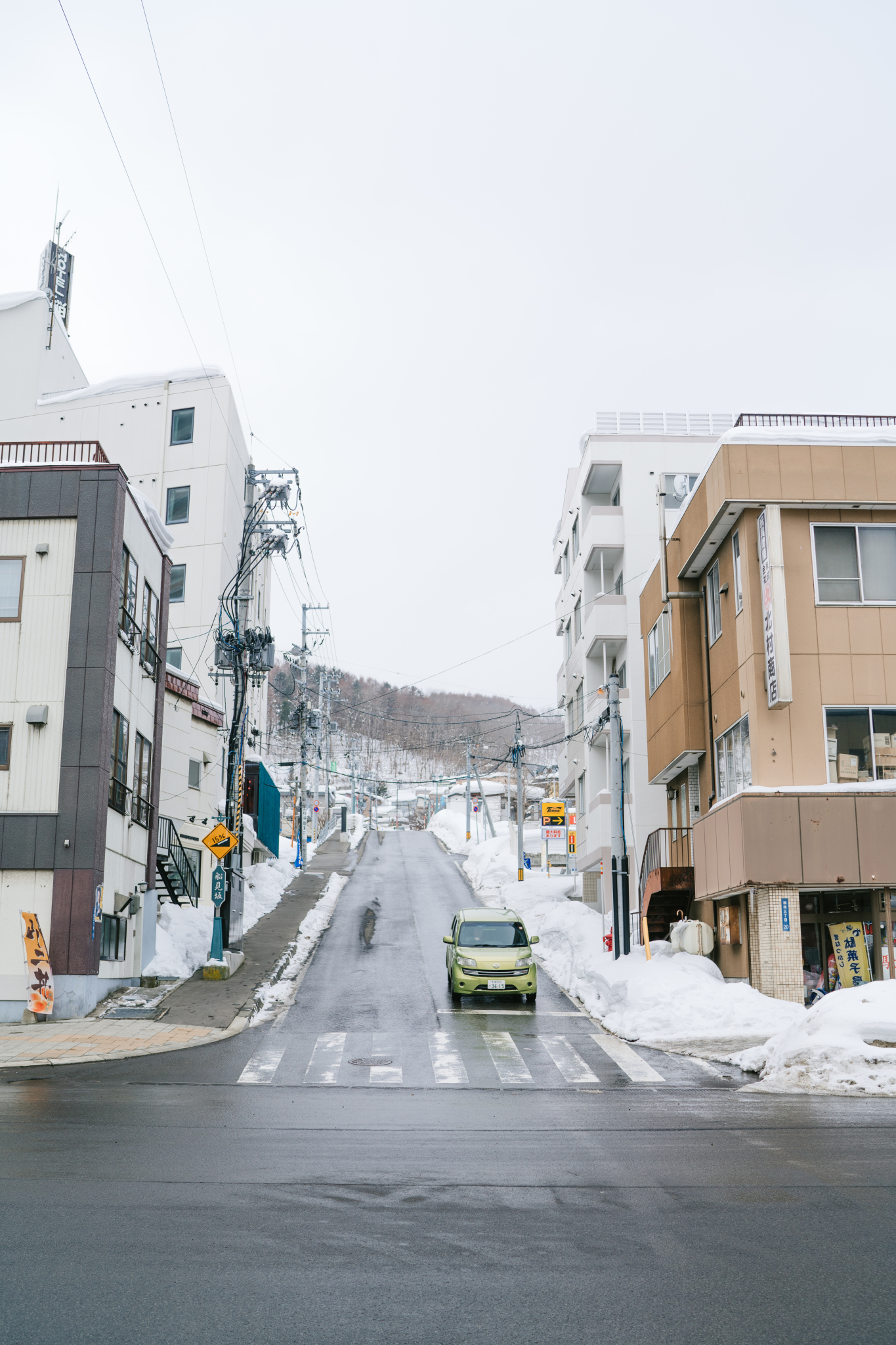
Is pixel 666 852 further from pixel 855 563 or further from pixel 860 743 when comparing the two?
pixel 855 563

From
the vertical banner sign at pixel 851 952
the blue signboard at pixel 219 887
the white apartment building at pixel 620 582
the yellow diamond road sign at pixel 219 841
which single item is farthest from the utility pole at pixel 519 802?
the vertical banner sign at pixel 851 952

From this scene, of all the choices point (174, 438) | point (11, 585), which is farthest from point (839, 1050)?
point (174, 438)

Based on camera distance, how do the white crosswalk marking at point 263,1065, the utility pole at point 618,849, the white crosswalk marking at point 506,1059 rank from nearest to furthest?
the white crosswalk marking at point 263,1065
the white crosswalk marking at point 506,1059
the utility pole at point 618,849

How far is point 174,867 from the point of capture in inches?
1233

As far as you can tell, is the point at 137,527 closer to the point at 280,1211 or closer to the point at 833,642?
the point at 833,642

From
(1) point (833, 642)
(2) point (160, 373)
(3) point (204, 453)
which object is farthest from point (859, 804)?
(2) point (160, 373)

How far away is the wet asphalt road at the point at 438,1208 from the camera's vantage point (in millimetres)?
5750

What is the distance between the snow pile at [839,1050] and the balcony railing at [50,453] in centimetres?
1798

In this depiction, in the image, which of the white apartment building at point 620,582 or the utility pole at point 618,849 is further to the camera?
the white apartment building at point 620,582

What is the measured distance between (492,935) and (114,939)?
804 centimetres

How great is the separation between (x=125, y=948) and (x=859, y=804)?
1551 centimetres

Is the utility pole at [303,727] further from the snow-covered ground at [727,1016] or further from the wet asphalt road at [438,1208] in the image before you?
the wet asphalt road at [438,1208]

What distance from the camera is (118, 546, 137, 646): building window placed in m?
25.1

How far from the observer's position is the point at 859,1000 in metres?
15.8
